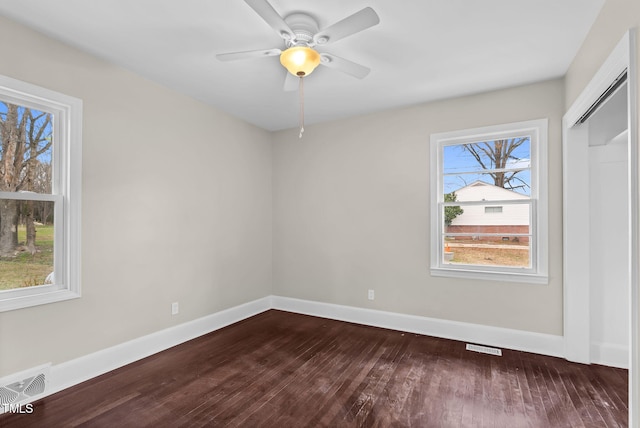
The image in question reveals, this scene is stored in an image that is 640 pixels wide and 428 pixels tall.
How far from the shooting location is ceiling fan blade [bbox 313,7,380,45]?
5.74 ft

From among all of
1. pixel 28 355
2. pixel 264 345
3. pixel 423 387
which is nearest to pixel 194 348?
pixel 264 345

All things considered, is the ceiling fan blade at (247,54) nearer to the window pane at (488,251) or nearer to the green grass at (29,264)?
the green grass at (29,264)

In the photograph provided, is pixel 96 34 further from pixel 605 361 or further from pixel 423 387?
pixel 605 361

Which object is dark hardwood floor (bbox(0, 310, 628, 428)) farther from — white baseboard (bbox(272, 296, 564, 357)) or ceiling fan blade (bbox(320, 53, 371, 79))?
ceiling fan blade (bbox(320, 53, 371, 79))

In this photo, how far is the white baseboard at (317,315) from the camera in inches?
101

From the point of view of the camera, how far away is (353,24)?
1851 mm

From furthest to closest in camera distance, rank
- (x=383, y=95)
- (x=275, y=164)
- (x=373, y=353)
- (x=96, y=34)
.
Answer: (x=275, y=164), (x=383, y=95), (x=373, y=353), (x=96, y=34)

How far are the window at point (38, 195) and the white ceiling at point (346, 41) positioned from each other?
55 centimetres

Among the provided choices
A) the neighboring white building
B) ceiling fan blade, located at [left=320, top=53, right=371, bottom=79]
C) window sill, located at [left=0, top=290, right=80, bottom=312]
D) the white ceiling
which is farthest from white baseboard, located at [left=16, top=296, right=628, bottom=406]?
ceiling fan blade, located at [left=320, top=53, right=371, bottom=79]

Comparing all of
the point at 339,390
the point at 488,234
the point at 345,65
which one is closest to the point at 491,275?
the point at 488,234

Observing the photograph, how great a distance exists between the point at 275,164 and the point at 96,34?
267cm

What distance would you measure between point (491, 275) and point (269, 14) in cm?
311

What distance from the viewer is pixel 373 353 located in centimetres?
311

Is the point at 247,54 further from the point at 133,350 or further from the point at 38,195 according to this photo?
the point at 133,350
